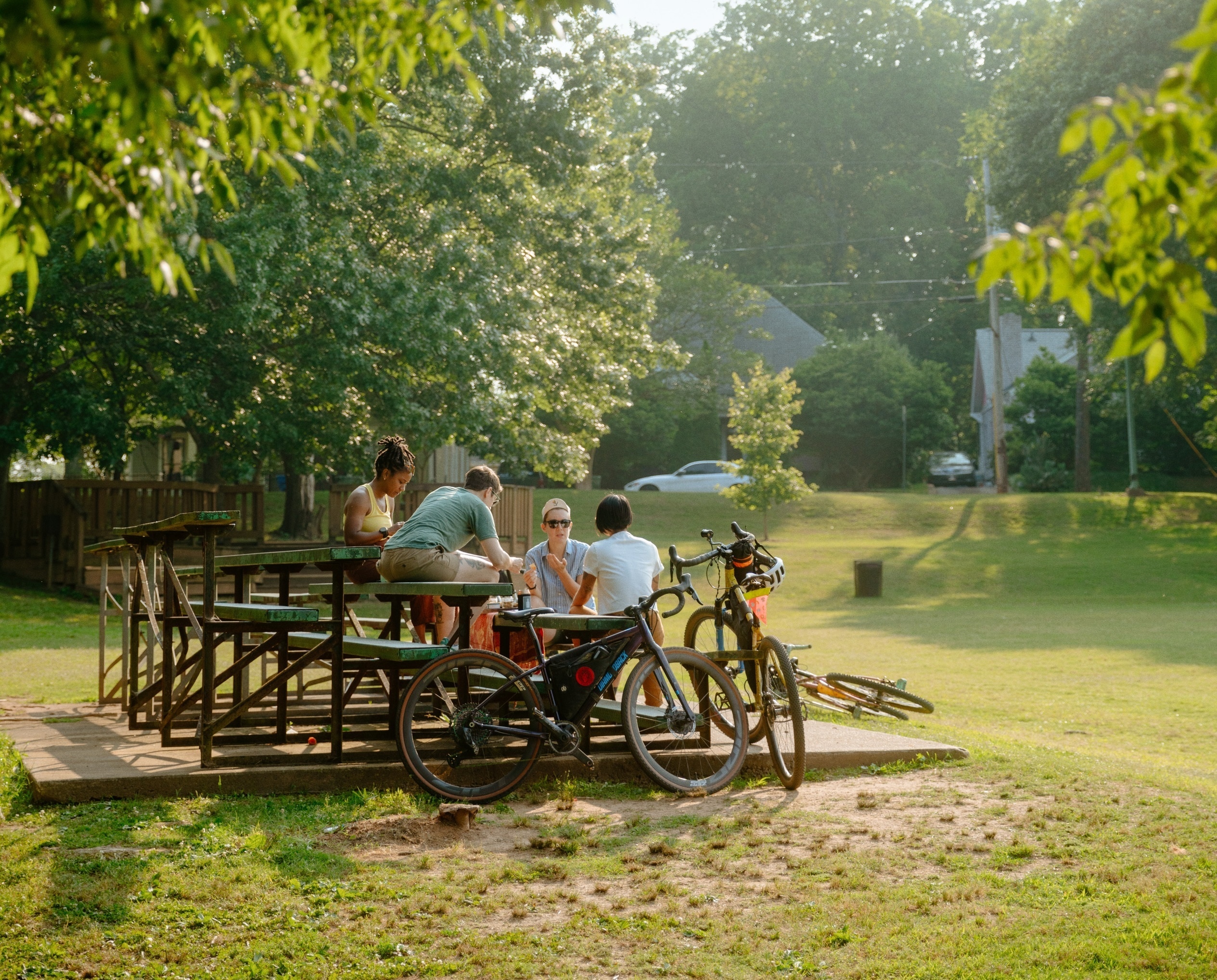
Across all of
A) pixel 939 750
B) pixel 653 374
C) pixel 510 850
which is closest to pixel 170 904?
pixel 510 850

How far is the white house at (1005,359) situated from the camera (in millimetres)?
55625

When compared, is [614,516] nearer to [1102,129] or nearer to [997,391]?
[1102,129]

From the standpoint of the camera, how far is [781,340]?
204 feet

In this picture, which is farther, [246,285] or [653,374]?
[653,374]

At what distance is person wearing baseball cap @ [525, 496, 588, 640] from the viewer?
27.9 feet

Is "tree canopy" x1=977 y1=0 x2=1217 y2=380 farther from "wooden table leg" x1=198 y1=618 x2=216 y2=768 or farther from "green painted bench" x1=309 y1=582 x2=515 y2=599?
"wooden table leg" x1=198 y1=618 x2=216 y2=768

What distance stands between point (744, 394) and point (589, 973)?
3384 cm

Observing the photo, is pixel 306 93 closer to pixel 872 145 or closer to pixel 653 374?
pixel 653 374

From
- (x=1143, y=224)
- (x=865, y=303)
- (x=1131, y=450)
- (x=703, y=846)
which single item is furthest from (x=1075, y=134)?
(x=865, y=303)

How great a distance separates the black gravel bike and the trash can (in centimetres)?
1905

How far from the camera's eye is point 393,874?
4824 mm

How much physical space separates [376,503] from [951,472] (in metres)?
45.7

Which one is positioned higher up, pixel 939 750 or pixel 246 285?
pixel 246 285

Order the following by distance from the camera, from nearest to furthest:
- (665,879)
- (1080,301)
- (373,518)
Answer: (1080,301) < (665,879) < (373,518)
